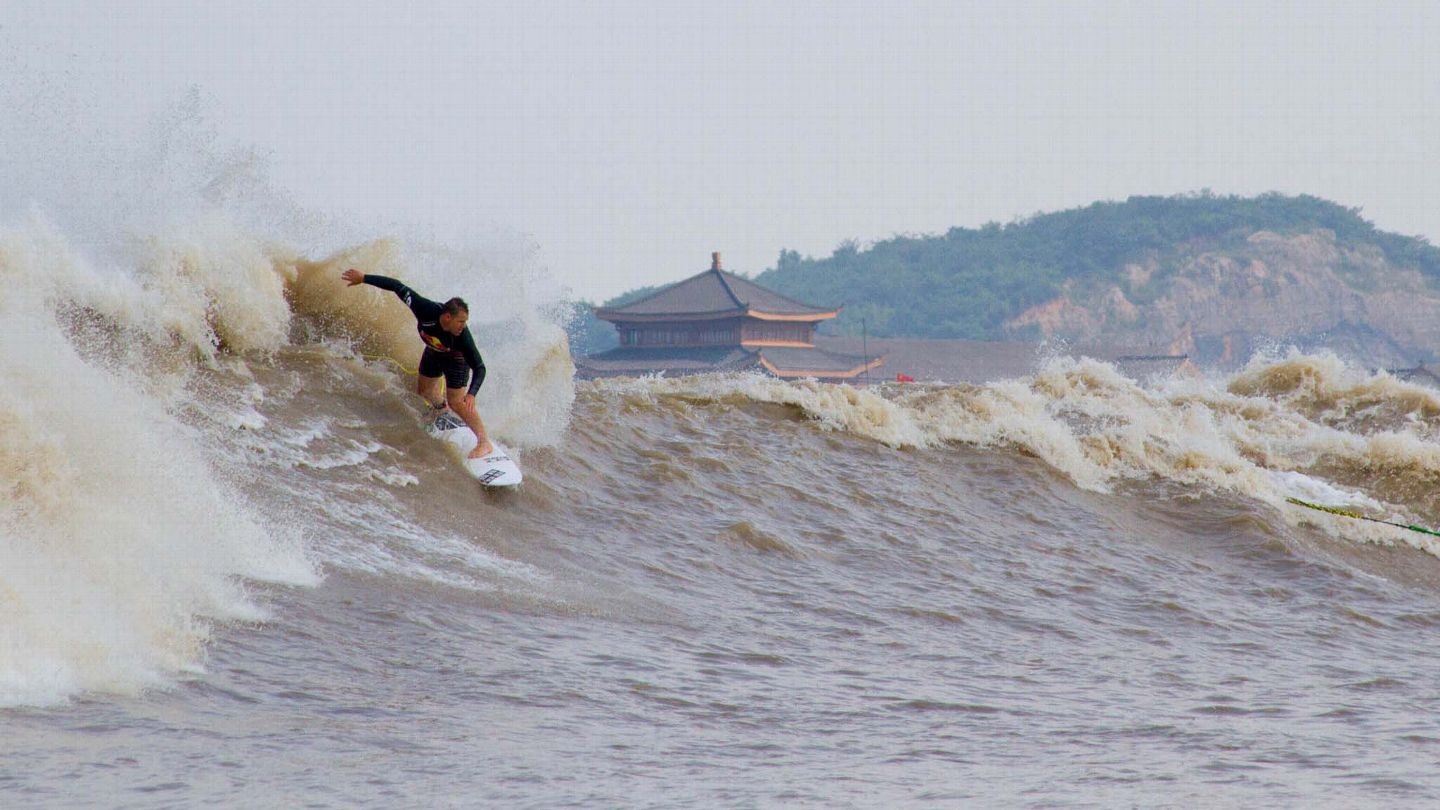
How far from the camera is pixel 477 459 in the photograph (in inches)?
378

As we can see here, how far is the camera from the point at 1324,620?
996cm

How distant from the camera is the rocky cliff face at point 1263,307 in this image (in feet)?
345

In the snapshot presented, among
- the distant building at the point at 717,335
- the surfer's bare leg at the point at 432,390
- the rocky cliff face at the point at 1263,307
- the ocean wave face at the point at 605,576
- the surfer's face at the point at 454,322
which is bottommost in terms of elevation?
the ocean wave face at the point at 605,576

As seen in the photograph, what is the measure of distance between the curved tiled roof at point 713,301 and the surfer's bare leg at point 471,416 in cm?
4110

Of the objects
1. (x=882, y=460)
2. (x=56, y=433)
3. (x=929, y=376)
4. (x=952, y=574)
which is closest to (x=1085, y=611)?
(x=952, y=574)

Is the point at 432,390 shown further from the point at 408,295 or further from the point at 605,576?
the point at 605,576

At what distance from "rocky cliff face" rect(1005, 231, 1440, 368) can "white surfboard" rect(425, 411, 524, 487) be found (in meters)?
95.3

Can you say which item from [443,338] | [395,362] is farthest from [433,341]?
[395,362]

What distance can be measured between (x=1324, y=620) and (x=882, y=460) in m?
4.34

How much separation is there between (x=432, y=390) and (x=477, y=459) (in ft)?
2.50

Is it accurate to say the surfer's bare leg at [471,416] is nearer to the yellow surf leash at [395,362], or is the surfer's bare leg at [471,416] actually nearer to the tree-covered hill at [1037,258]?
the yellow surf leash at [395,362]

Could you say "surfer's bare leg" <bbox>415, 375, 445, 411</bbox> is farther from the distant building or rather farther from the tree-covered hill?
the tree-covered hill

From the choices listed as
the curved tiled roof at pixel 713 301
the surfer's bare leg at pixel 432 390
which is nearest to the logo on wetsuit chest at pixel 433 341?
the surfer's bare leg at pixel 432 390

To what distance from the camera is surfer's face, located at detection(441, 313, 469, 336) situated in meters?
9.34
